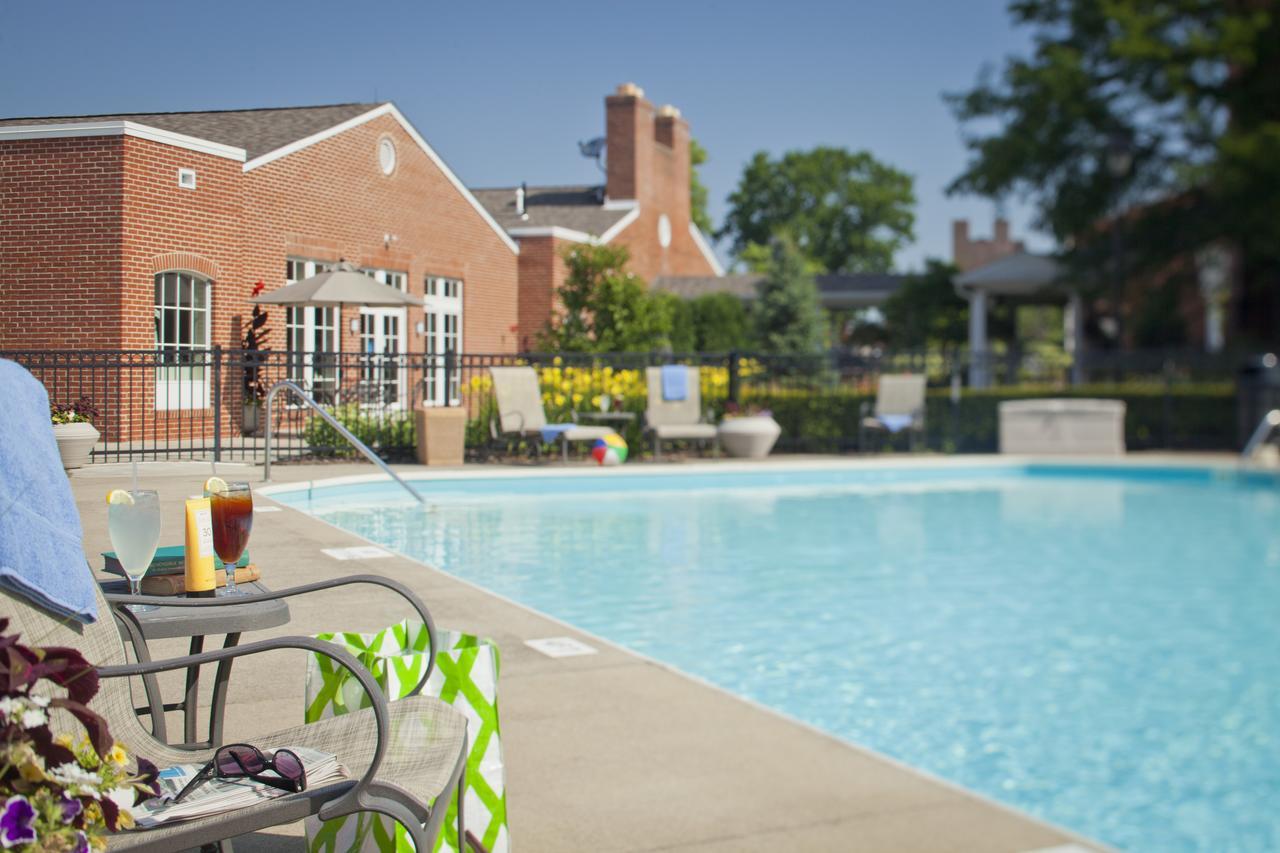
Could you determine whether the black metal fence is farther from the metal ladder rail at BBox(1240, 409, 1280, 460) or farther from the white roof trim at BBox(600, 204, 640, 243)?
the white roof trim at BBox(600, 204, 640, 243)

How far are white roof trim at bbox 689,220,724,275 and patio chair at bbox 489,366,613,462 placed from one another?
61.0 ft

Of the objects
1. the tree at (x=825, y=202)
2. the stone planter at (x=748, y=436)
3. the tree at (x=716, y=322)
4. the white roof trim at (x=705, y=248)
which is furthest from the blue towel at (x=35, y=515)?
the white roof trim at (x=705, y=248)

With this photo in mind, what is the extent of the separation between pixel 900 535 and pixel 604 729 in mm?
6620

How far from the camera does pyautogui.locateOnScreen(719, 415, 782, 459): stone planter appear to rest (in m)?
14.3

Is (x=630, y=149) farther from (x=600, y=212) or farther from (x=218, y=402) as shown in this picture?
(x=218, y=402)

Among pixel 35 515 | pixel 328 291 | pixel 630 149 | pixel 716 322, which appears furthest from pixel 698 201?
pixel 35 515

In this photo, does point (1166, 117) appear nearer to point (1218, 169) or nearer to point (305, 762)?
point (1218, 169)

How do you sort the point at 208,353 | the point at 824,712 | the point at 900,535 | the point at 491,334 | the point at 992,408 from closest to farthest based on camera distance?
the point at 208,353 → the point at 824,712 → the point at 900,535 → the point at 992,408 → the point at 491,334

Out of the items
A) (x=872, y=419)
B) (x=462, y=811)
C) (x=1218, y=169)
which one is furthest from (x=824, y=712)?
(x=1218, y=169)

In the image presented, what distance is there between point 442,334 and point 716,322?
8.61 metres

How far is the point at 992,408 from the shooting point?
16.6 metres

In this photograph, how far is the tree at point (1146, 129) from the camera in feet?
52.6

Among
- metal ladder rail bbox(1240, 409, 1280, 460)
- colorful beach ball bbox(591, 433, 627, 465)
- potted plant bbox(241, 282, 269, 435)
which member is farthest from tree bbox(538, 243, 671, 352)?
potted plant bbox(241, 282, 269, 435)

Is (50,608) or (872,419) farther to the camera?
(872,419)
